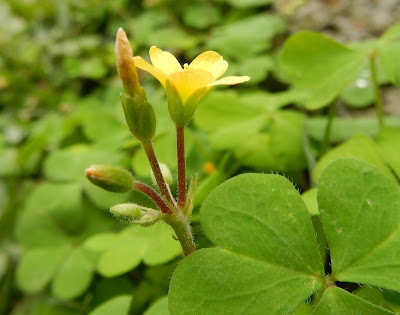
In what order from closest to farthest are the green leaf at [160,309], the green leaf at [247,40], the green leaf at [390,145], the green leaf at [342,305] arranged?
1. the green leaf at [342,305]
2. the green leaf at [160,309]
3. the green leaf at [390,145]
4. the green leaf at [247,40]

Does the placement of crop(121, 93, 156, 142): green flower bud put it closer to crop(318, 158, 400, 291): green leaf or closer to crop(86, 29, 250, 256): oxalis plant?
crop(86, 29, 250, 256): oxalis plant

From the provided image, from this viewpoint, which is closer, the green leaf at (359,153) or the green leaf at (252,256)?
the green leaf at (252,256)

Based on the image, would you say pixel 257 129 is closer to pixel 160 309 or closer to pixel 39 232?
pixel 160 309

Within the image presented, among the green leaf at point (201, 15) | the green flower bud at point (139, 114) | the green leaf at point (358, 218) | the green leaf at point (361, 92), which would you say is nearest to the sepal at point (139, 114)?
the green flower bud at point (139, 114)

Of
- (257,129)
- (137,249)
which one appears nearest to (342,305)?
(137,249)

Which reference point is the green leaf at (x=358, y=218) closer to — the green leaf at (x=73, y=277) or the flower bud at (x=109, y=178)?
the flower bud at (x=109, y=178)

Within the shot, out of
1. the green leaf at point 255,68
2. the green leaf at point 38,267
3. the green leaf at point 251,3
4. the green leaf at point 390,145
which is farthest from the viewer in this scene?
the green leaf at point 251,3
